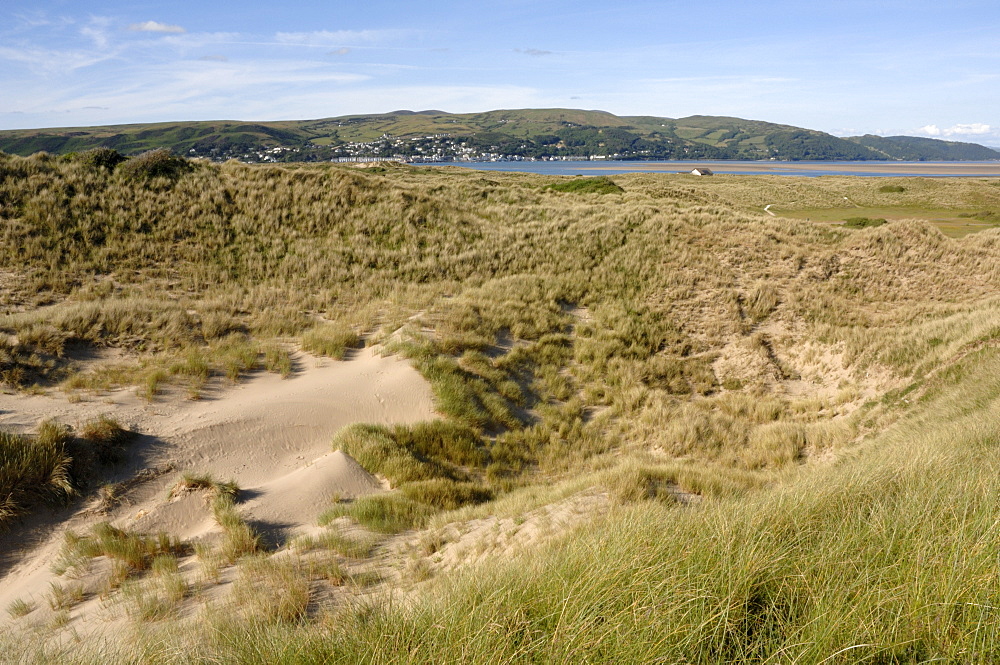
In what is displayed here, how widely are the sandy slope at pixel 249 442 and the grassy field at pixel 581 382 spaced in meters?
0.61

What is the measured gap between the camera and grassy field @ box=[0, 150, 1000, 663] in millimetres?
3021

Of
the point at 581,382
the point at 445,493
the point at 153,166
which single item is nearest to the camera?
the point at 445,493

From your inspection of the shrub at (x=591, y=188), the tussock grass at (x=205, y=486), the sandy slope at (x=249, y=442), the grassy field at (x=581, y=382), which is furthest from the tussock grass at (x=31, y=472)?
the shrub at (x=591, y=188)

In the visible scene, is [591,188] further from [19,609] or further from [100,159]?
[19,609]

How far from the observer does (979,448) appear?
204 inches

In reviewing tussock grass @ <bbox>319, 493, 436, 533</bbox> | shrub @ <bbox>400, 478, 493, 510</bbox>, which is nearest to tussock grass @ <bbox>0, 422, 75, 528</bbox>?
tussock grass @ <bbox>319, 493, 436, 533</bbox>

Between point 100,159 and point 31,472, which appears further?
point 100,159

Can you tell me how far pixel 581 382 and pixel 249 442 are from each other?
7596 mm

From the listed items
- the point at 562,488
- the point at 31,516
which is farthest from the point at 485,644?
the point at 31,516

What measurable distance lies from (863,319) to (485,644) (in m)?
17.1

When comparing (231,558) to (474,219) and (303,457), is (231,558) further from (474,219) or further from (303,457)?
(474,219)

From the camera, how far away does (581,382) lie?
44.6 ft

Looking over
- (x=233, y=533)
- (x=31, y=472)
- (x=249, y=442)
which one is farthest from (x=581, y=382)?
(x=31, y=472)

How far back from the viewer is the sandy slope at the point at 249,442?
263 inches
